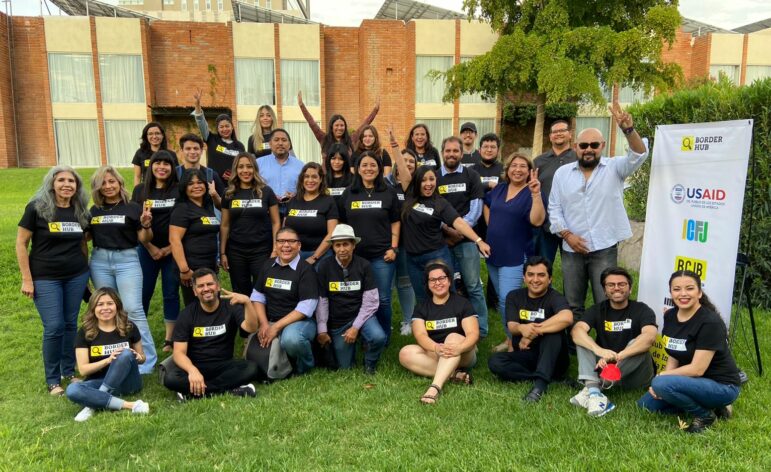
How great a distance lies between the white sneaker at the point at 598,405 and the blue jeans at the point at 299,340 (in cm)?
260

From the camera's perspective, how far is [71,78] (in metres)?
22.5

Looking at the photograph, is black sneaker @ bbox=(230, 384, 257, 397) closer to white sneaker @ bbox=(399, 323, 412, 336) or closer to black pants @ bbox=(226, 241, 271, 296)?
black pants @ bbox=(226, 241, 271, 296)

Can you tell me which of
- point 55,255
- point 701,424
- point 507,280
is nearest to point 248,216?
point 55,255

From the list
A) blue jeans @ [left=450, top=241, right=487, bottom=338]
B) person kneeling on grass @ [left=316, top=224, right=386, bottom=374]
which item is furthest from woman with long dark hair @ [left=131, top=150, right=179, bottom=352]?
blue jeans @ [left=450, top=241, right=487, bottom=338]

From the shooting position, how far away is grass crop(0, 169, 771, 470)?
3.35 meters

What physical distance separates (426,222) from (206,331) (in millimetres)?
2490

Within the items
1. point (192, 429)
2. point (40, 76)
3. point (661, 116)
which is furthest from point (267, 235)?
point (40, 76)

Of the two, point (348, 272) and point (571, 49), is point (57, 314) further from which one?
point (571, 49)

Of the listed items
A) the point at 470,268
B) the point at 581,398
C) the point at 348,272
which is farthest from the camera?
the point at 470,268

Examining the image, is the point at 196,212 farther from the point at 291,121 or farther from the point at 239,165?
the point at 291,121

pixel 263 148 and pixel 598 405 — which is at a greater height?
pixel 263 148

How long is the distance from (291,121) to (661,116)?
→ 19289 mm

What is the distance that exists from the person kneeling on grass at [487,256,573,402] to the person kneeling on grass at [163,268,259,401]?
7.84 ft

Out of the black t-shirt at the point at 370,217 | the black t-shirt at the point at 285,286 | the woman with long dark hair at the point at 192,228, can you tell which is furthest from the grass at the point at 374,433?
the black t-shirt at the point at 370,217
